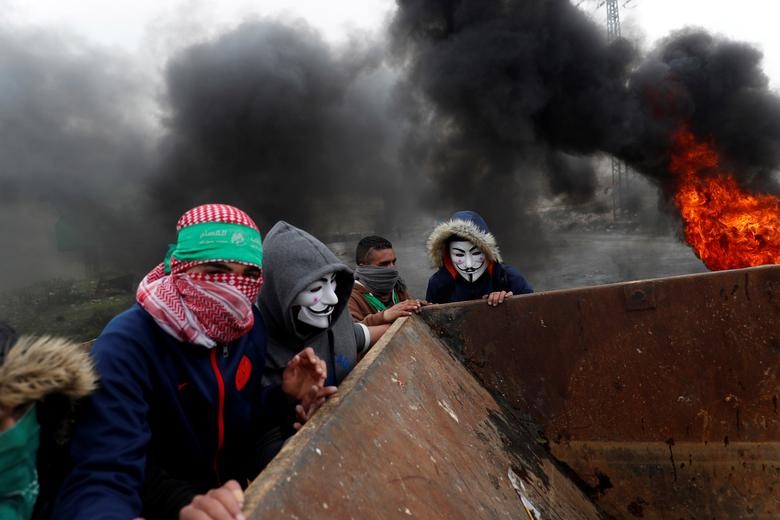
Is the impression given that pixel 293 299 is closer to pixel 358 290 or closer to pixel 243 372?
pixel 243 372

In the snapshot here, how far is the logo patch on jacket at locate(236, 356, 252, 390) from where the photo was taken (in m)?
1.45

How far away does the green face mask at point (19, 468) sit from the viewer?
0.86 meters

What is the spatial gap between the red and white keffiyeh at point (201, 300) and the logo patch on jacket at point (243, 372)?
13 cm

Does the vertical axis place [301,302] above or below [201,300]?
below

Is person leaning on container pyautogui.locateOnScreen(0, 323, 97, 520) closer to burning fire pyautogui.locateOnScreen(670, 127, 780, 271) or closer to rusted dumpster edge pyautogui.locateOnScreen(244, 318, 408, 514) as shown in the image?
rusted dumpster edge pyautogui.locateOnScreen(244, 318, 408, 514)

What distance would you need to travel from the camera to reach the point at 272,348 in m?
1.78

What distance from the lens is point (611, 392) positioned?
2053mm

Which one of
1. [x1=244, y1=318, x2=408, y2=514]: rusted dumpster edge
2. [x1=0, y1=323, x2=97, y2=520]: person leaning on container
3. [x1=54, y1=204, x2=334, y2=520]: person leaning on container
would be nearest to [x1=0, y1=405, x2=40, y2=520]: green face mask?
[x1=0, y1=323, x2=97, y2=520]: person leaning on container

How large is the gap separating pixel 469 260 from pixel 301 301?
142 cm

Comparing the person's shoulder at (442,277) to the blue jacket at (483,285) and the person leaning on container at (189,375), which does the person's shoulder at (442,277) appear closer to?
the blue jacket at (483,285)

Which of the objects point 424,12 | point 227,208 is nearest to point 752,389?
point 227,208

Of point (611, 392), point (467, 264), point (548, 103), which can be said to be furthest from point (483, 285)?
point (548, 103)

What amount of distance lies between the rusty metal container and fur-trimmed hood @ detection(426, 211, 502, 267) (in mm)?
775

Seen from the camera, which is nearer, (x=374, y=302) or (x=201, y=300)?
(x=201, y=300)
